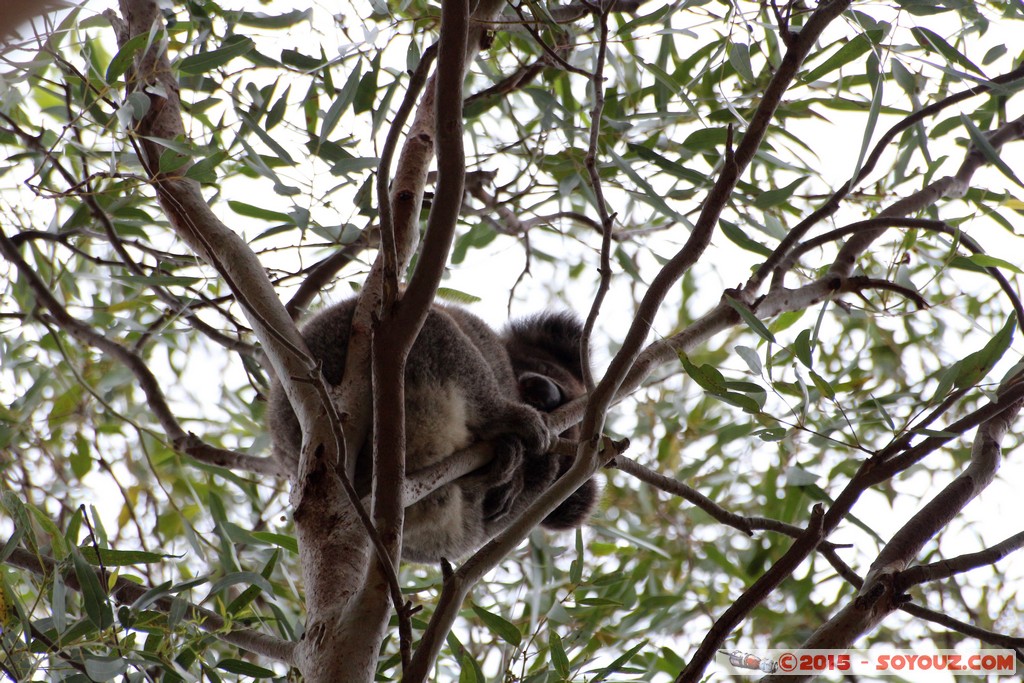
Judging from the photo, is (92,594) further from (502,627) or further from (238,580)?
(502,627)

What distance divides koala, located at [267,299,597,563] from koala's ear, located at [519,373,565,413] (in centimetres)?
25

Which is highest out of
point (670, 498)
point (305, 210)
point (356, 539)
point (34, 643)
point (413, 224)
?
point (670, 498)

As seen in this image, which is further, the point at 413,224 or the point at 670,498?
the point at 670,498

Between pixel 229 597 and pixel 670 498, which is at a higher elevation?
pixel 670 498

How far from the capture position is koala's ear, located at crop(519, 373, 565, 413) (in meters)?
2.44

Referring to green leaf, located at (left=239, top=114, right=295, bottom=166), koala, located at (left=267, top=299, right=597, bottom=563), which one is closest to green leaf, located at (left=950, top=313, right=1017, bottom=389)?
koala, located at (left=267, top=299, right=597, bottom=563)

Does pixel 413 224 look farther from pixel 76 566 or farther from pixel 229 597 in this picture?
pixel 229 597

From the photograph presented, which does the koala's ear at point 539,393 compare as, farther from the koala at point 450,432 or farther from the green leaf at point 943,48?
the green leaf at point 943,48

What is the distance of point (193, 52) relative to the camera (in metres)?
1.98

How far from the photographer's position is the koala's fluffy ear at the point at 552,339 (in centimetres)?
298

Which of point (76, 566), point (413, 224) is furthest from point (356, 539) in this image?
point (413, 224)

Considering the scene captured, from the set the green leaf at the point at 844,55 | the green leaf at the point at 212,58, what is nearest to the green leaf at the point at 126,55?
the green leaf at the point at 212,58

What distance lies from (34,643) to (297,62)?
46.6 inches

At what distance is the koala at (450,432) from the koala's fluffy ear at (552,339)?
762mm
